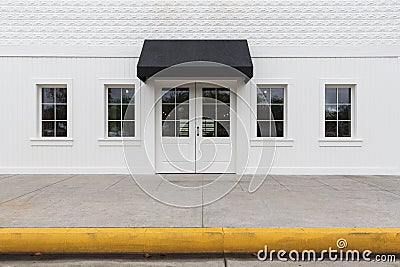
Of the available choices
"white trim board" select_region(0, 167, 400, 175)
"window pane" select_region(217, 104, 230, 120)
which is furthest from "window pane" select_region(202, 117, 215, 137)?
"white trim board" select_region(0, 167, 400, 175)

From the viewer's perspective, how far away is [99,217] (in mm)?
4910

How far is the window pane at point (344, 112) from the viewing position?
9804 mm

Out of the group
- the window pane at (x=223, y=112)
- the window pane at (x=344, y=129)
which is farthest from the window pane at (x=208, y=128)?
the window pane at (x=344, y=129)

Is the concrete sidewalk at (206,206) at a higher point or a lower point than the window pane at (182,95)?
lower

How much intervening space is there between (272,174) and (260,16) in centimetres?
418

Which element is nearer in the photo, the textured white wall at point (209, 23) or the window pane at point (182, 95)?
the textured white wall at point (209, 23)

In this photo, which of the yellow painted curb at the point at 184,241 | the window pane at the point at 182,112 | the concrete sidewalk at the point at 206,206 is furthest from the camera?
the window pane at the point at 182,112

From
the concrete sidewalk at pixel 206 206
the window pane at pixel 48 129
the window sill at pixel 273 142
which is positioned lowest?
the concrete sidewalk at pixel 206 206

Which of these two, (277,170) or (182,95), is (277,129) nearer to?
(277,170)

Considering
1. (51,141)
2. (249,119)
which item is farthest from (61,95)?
(249,119)

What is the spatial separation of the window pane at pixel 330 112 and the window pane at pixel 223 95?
2.63m

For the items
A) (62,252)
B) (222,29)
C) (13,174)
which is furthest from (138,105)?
(62,252)

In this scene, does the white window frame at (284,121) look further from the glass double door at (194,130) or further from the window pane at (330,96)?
the window pane at (330,96)

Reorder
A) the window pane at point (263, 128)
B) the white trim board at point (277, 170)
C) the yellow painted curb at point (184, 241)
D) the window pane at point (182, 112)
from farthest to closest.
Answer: the window pane at point (182, 112) → the window pane at point (263, 128) → the white trim board at point (277, 170) → the yellow painted curb at point (184, 241)
